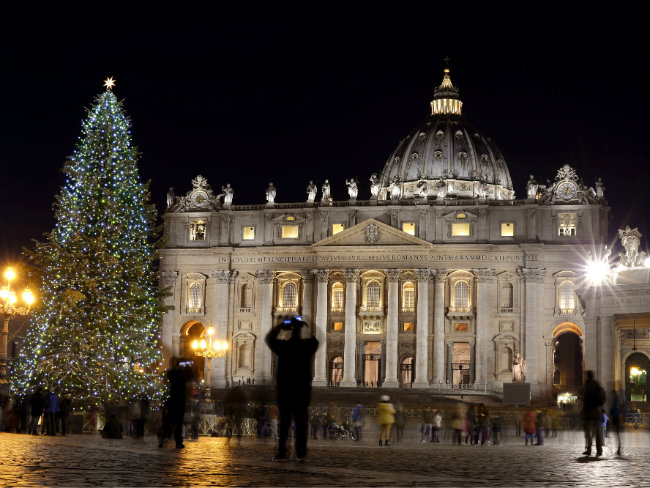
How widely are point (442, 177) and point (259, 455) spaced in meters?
94.1

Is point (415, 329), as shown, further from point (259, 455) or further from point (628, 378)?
point (259, 455)

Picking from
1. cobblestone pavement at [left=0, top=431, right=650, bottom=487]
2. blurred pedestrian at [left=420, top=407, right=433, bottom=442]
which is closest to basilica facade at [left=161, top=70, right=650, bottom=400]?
blurred pedestrian at [left=420, top=407, right=433, bottom=442]

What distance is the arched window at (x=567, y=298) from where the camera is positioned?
271 feet

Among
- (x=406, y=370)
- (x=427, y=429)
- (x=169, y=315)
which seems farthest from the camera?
(x=169, y=315)

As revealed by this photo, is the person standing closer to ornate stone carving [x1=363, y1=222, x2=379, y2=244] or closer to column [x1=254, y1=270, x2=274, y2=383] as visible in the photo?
ornate stone carving [x1=363, y1=222, x2=379, y2=244]

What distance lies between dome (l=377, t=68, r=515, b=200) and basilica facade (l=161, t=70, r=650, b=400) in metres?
24.4

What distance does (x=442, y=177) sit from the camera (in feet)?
367

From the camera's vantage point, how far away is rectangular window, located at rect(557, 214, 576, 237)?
83.9 meters

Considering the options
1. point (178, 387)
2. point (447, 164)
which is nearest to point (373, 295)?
point (447, 164)

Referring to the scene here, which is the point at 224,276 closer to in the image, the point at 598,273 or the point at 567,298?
the point at 567,298

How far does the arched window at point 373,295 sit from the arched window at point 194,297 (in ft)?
45.6

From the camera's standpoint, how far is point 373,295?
282 ft

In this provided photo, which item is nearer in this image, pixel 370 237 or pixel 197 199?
pixel 370 237

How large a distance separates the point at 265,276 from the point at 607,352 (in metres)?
51.9
